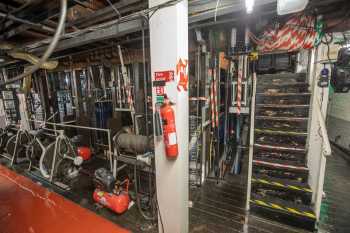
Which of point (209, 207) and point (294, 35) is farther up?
point (294, 35)

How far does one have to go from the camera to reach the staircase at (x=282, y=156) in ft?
7.60

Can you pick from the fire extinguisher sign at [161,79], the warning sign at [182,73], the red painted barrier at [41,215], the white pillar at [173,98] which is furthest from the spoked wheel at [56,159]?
the warning sign at [182,73]

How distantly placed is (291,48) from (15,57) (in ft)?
14.1

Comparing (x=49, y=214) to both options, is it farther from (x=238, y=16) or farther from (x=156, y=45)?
(x=238, y=16)

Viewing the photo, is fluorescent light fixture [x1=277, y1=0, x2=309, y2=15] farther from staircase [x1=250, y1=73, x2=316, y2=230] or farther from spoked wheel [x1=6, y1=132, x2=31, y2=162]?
spoked wheel [x1=6, y1=132, x2=31, y2=162]

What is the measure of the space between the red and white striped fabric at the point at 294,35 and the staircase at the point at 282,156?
737mm

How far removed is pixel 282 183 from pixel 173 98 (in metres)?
2.14

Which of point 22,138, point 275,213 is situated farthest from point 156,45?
point 22,138

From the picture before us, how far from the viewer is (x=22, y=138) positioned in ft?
13.7

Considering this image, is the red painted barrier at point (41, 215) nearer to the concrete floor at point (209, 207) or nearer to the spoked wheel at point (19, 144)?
the concrete floor at point (209, 207)

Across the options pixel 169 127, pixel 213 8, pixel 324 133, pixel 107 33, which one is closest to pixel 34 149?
pixel 107 33

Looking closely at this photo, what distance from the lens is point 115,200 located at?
2.41 m

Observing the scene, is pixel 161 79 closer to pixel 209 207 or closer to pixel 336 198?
pixel 209 207

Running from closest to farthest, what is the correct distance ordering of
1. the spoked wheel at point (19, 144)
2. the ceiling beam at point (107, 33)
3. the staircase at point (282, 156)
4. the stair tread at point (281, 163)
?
the ceiling beam at point (107, 33)
the staircase at point (282, 156)
the stair tread at point (281, 163)
the spoked wheel at point (19, 144)
